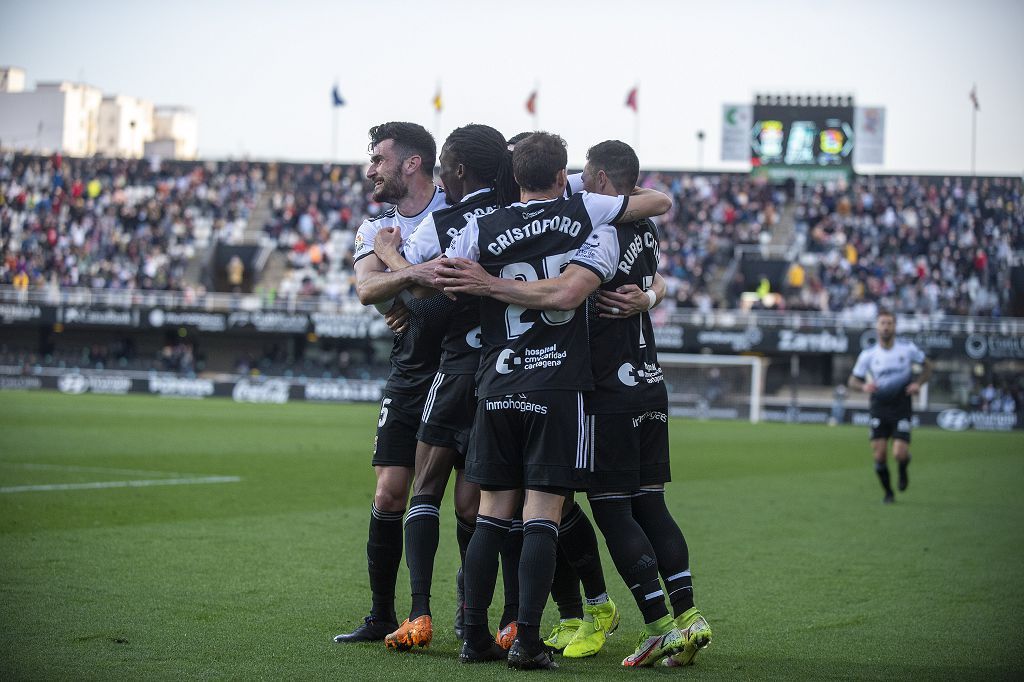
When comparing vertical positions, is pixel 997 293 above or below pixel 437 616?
above

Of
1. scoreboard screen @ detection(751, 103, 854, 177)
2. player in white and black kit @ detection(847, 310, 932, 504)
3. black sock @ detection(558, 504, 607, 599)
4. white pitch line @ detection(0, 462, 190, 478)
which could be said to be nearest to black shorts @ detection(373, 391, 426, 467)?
black sock @ detection(558, 504, 607, 599)

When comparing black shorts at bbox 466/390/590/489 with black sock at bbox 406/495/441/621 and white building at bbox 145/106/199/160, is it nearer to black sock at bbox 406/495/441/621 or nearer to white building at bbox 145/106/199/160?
black sock at bbox 406/495/441/621

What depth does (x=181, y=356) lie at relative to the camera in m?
40.4

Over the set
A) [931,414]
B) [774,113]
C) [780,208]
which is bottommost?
[931,414]

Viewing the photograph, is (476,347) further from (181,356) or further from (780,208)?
(780,208)

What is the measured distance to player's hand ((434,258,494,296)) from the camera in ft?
16.8

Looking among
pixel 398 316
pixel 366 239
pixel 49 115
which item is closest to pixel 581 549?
pixel 398 316

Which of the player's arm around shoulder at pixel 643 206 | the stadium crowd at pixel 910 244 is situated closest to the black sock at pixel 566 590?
the player's arm around shoulder at pixel 643 206

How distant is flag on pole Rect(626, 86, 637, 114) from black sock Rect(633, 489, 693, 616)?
46.1 metres

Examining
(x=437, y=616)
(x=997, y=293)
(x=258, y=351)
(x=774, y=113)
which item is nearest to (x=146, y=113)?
(x=258, y=351)

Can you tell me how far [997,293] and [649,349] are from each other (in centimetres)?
3574

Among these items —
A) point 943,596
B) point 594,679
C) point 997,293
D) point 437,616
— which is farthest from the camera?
point 997,293

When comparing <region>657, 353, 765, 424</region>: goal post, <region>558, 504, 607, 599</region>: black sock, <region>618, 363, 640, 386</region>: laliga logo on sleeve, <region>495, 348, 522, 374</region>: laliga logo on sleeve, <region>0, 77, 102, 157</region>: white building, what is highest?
<region>0, 77, 102, 157</region>: white building

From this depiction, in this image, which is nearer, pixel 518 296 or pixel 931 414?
pixel 518 296
